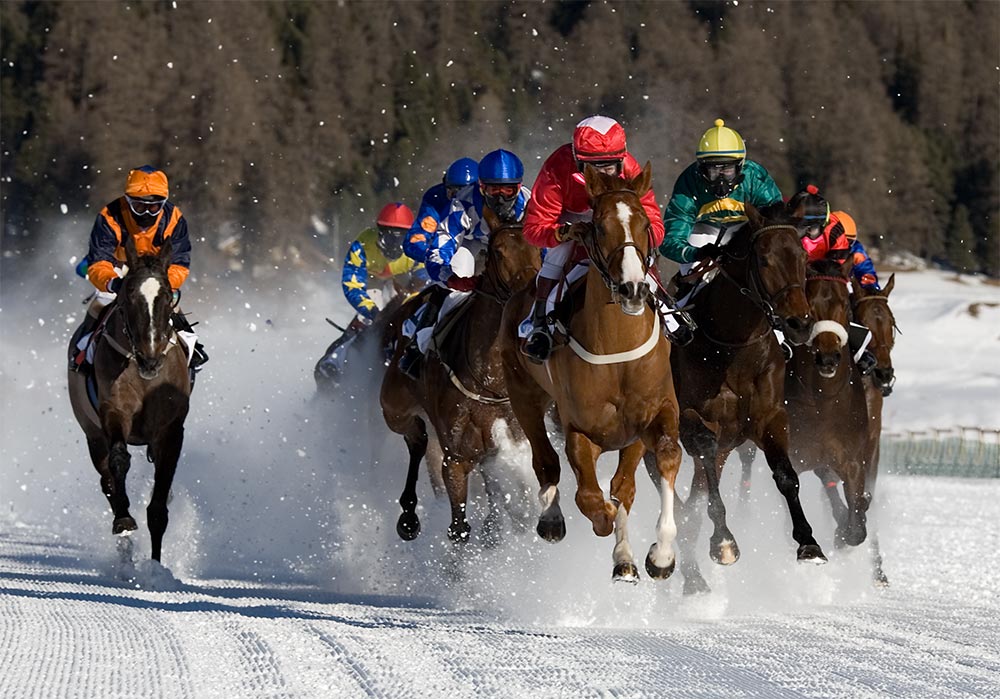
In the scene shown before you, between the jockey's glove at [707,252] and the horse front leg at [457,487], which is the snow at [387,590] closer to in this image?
the horse front leg at [457,487]

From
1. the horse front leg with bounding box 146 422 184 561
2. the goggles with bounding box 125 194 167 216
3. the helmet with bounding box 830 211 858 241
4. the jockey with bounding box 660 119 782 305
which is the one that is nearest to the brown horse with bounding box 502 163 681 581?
the jockey with bounding box 660 119 782 305

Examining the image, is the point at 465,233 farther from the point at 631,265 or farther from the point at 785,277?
the point at 631,265

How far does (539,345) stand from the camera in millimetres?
7992

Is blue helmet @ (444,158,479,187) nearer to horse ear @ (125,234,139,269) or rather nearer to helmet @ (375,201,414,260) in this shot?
helmet @ (375,201,414,260)

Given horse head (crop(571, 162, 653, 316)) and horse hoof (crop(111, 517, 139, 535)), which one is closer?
horse head (crop(571, 162, 653, 316))

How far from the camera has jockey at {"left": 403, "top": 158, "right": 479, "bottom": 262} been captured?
454 inches

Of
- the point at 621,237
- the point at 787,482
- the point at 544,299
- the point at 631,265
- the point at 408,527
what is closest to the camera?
the point at 631,265

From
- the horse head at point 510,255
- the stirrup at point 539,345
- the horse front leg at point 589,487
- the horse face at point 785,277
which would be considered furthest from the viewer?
the horse head at point 510,255

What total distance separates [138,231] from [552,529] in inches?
176

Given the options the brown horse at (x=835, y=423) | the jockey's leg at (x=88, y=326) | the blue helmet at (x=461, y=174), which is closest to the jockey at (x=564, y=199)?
the brown horse at (x=835, y=423)

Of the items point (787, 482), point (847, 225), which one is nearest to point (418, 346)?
point (787, 482)

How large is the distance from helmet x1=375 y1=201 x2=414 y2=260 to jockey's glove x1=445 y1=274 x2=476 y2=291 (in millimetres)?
4142

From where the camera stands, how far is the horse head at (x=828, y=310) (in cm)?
920

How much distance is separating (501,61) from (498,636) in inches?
1974
